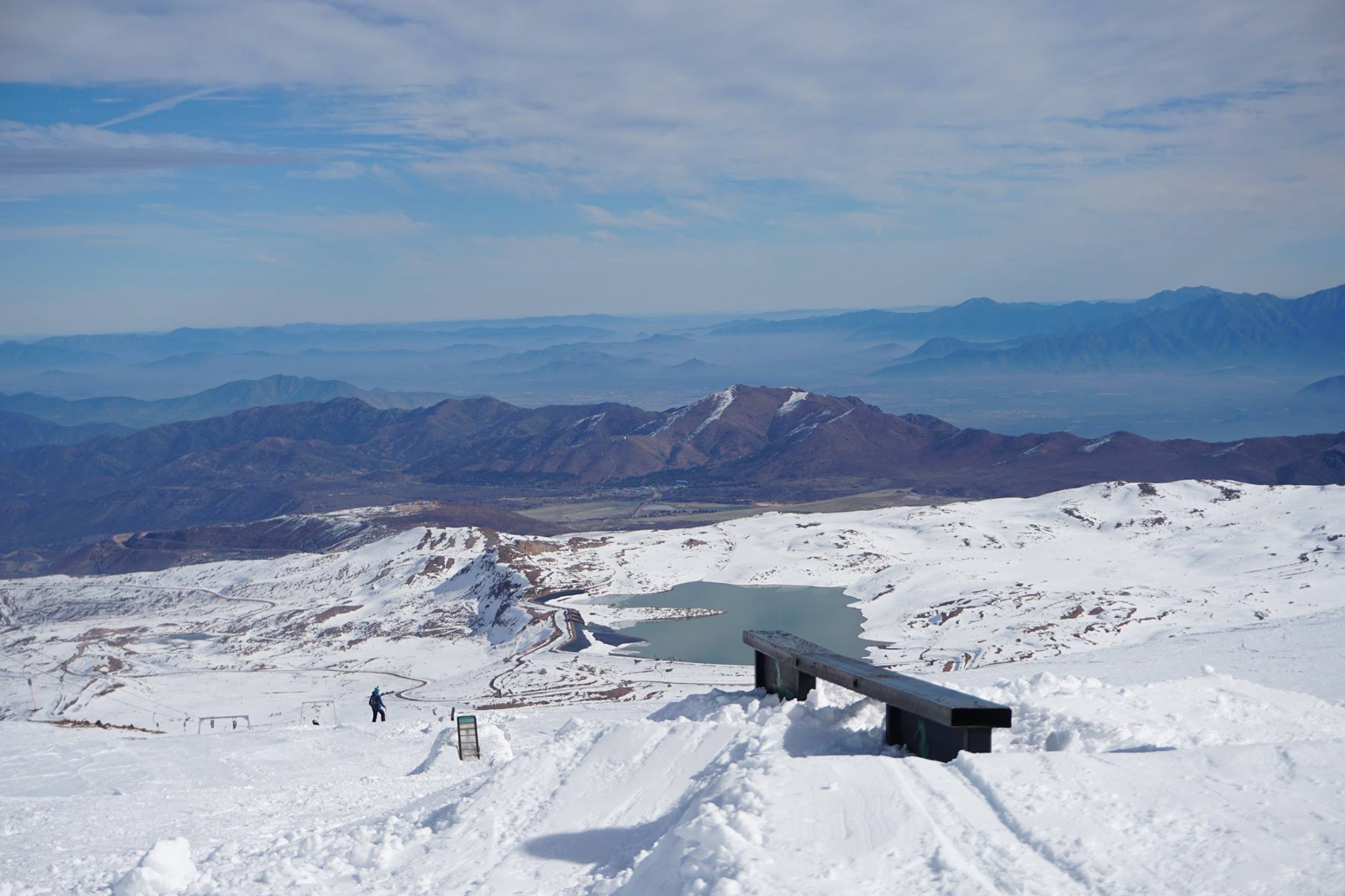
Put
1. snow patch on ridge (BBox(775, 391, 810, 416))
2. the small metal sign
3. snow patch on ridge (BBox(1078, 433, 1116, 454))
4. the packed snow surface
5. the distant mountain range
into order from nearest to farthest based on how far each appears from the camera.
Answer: the packed snow surface → the small metal sign → the distant mountain range → snow patch on ridge (BBox(1078, 433, 1116, 454)) → snow patch on ridge (BBox(775, 391, 810, 416))

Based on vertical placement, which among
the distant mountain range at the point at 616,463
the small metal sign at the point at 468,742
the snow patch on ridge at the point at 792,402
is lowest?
the distant mountain range at the point at 616,463

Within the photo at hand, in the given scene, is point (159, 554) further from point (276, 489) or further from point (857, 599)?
point (857, 599)

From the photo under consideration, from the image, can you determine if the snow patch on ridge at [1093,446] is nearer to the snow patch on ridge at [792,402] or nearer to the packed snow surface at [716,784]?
the snow patch on ridge at [792,402]

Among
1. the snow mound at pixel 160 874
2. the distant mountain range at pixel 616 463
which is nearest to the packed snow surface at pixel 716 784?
the snow mound at pixel 160 874

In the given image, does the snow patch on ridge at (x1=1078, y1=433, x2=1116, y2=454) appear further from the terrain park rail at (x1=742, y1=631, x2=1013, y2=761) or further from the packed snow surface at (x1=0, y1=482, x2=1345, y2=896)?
the terrain park rail at (x1=742, y1=631, x2=1013, y2=761)

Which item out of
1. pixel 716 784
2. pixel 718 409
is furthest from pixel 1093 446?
pixel 716 784

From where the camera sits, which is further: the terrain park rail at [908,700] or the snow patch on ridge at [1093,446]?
the snow patch on ridge at [1093,446]

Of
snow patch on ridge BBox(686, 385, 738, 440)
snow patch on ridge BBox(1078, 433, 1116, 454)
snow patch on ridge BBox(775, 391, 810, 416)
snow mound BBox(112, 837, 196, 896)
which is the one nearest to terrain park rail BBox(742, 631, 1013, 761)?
snow mound BBox(112, 837, 196, 896)
